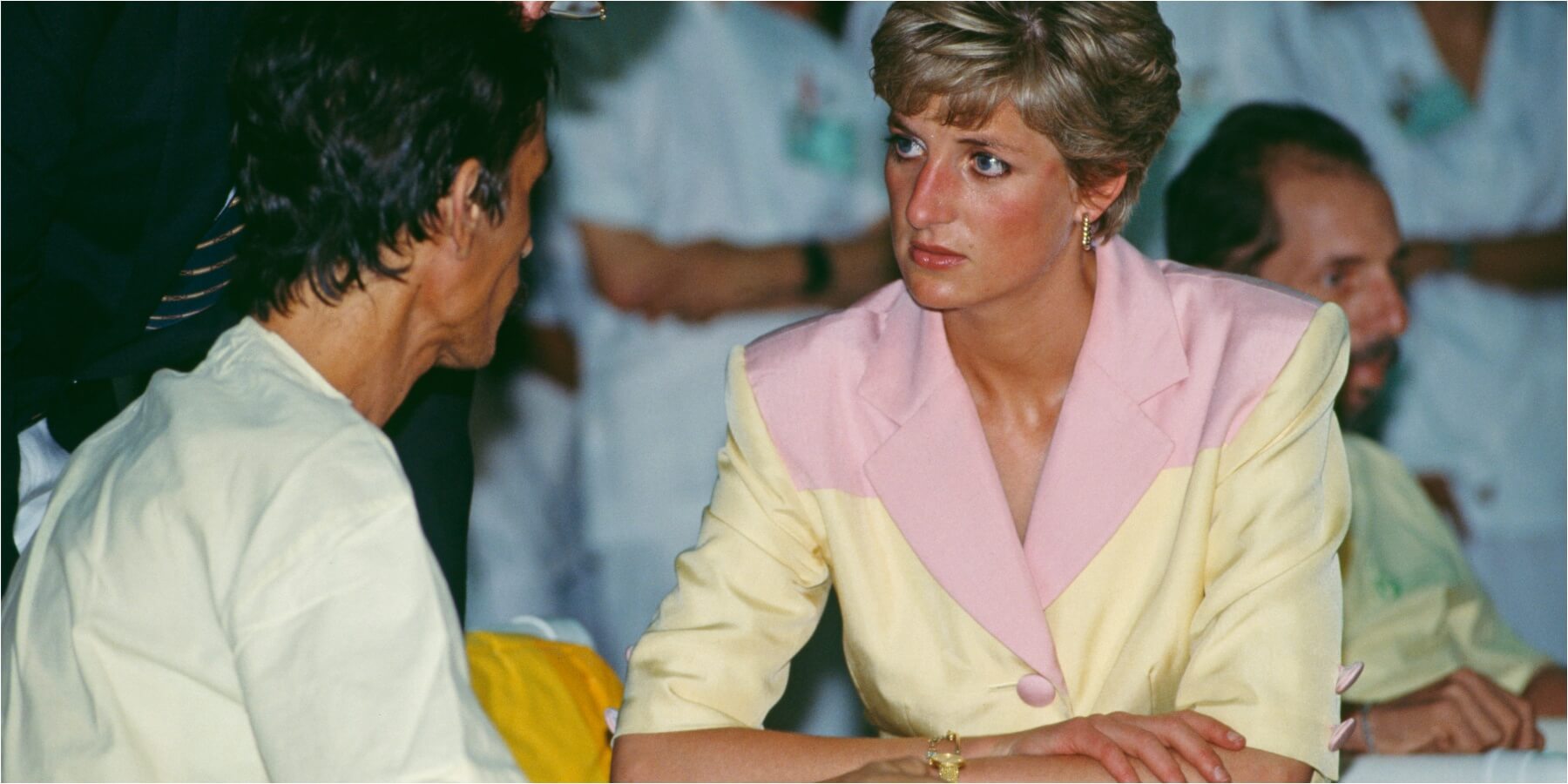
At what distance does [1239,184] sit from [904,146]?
4.81ft

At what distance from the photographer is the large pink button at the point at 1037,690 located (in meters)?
2.21

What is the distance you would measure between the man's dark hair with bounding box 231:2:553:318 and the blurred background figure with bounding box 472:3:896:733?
2.24 m

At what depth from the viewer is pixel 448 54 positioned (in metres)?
1.73

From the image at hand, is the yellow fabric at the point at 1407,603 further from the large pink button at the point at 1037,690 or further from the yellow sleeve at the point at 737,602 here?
the yellow sleeve at the point at 737,602

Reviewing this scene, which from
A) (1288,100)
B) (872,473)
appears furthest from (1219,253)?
(872,473)

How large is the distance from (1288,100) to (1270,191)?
2.54 ft

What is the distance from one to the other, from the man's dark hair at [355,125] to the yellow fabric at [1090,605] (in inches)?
26.0

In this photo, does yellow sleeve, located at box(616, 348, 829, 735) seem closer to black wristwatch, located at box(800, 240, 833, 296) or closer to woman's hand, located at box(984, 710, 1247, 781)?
woman's hand, located at box(984, 710, 1247, 781)

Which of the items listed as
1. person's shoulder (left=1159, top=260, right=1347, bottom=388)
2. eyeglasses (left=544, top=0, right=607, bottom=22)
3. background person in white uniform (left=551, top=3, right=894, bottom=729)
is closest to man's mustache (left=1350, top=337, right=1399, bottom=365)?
background person in white uniform (left=551, top=3, right=894, bottom=729)

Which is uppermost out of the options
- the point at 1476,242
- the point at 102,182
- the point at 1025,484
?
the point at 102,182

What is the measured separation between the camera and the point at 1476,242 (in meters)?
4.38

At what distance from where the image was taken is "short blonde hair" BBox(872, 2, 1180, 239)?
7.12 ft

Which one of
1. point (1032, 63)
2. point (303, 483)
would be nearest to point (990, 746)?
point (1032, 63)

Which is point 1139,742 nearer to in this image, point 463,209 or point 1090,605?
point 1090,605
